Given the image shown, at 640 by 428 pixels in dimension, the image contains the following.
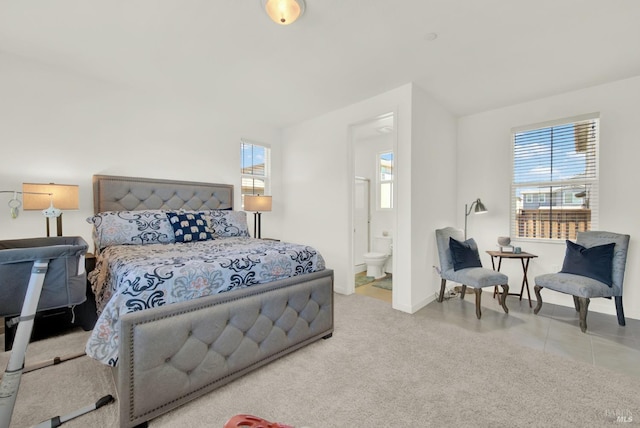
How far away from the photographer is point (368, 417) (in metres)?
1.61

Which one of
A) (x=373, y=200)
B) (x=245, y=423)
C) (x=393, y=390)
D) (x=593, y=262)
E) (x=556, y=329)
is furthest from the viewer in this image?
(x=373, y=200)

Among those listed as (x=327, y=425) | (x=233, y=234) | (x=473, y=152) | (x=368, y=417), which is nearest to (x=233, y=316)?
(x=327, y=425)

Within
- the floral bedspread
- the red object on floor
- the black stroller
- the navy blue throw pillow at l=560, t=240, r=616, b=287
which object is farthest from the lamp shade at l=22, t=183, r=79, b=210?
the navy blue throw pillow at l=560, t=240, r=616, b=287

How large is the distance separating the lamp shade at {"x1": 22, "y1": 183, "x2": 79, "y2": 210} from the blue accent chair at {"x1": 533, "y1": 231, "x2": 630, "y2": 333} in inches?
190

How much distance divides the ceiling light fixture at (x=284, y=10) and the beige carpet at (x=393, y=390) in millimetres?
2555

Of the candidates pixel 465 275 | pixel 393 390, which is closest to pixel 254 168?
pixel 465 275

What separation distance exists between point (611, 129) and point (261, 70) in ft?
12.8

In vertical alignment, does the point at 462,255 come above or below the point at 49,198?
below

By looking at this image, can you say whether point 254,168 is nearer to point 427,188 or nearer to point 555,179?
point 427,188

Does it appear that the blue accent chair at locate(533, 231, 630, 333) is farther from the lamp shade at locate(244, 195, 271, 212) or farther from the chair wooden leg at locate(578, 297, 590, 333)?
the lamp shade at locate(244, 195, 271, 212)

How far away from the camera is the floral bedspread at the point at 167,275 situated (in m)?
1.56

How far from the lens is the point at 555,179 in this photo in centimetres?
351

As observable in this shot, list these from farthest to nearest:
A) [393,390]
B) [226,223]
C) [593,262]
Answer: [226,223] < [593,262] < [393,390]

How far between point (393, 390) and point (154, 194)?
10.9 feet
